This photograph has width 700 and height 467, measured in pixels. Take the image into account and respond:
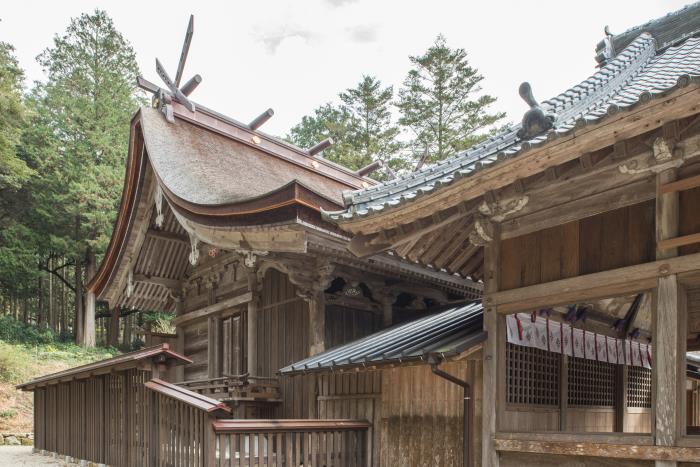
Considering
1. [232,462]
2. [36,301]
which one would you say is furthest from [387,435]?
[36,301]

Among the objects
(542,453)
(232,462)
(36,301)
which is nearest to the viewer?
(542,453)

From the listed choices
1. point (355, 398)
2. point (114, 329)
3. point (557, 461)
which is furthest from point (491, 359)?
point (114, 329)

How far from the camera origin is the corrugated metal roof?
5629 mm

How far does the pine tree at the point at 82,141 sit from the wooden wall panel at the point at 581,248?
24606 millimetres

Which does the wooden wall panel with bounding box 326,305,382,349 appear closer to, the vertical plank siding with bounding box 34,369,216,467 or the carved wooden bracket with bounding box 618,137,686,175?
the vertical plank siding with bounding box 34,369,216,467

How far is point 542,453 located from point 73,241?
2744 centimetres

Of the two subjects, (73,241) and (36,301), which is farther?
(36,301)

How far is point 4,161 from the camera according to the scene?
24719 mm

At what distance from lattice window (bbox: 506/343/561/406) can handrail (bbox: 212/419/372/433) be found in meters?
2.41

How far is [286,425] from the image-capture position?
7.05 metres

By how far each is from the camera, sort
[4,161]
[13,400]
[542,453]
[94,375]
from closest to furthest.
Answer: [542,453] → [94,375] → [13,400] → [4,161]

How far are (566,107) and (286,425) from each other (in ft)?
15.4

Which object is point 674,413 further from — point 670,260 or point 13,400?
point 13,400

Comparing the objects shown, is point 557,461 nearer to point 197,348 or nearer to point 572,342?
point 572,342
